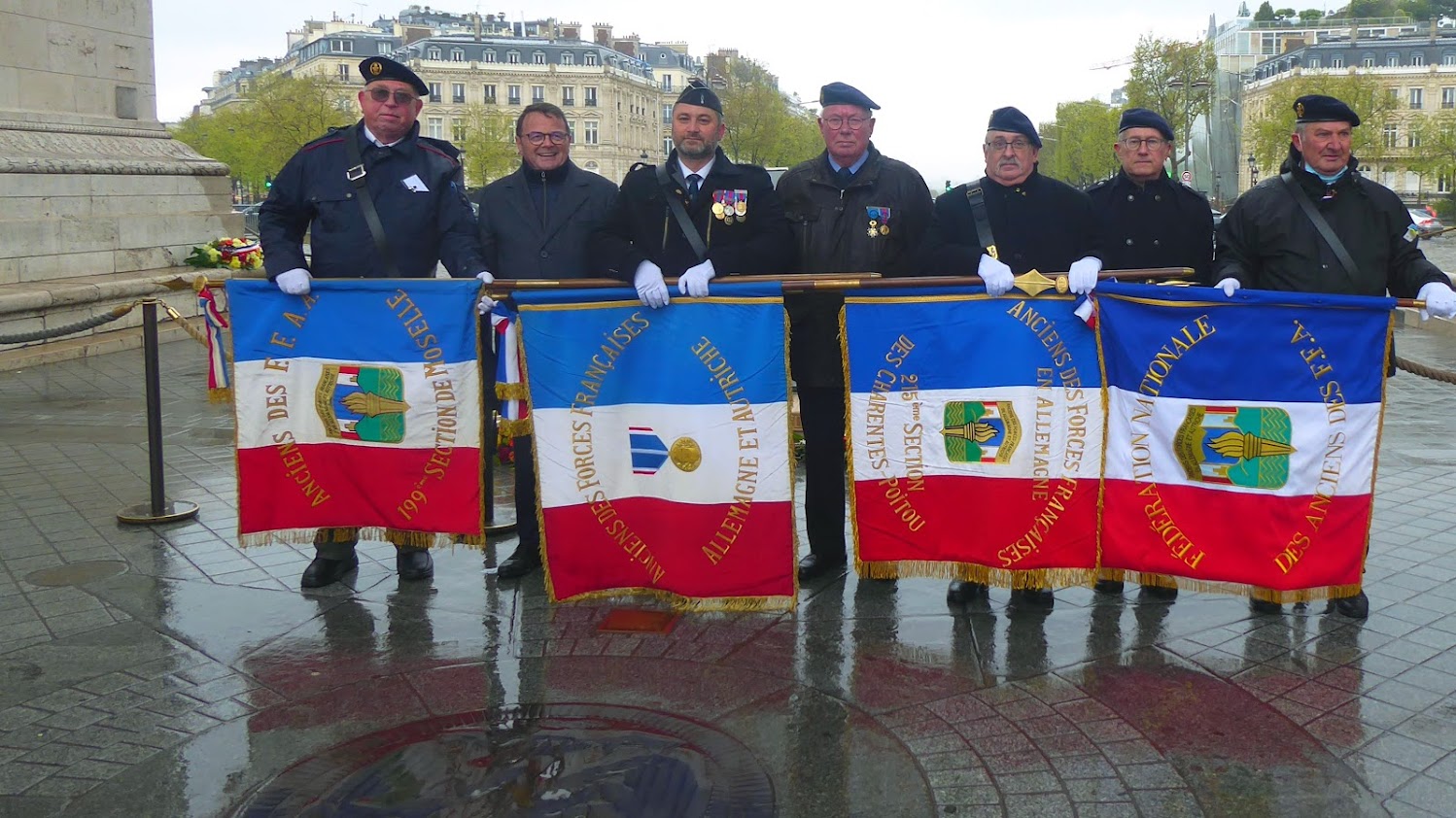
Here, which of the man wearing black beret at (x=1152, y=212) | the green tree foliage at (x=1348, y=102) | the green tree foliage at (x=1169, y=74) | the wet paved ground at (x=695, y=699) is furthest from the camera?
the green tree foliage at (x=1348, y=102)

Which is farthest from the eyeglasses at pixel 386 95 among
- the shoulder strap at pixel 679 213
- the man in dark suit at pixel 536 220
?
the shoulder strap at pixel 679 213

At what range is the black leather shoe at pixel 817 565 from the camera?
6.08 meters

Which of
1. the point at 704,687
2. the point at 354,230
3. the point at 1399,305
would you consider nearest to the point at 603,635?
the point at 704,687

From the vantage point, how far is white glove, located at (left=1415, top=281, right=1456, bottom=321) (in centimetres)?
516

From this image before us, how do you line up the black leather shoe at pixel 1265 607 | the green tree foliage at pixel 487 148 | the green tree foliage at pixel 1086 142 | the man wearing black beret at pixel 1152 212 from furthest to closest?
the green tree foliage at pixel 1086 142 → the green tree foliage at pixel 487 148 → the man wearing black beret at pixel 1152 212 → the black leather shoe at pixel 1265 607

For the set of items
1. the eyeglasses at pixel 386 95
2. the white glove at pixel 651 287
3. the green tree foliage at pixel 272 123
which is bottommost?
the white glove at pixel 651 287

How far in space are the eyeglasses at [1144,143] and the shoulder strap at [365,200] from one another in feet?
11.8

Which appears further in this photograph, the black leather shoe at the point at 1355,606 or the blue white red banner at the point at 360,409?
the blue white red banner at the point at 360,409

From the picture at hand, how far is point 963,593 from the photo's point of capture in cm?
567

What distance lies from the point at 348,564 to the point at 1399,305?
486cm

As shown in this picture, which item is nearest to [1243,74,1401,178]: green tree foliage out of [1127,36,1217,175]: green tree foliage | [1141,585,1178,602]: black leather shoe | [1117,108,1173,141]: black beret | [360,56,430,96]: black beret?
[1127,36,1217,175]: green tree foliage

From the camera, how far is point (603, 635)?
5.27 m

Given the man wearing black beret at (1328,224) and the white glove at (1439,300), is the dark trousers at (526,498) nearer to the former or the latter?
the man wearing black beret at (1328,224)

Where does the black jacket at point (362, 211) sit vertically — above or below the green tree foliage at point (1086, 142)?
below
